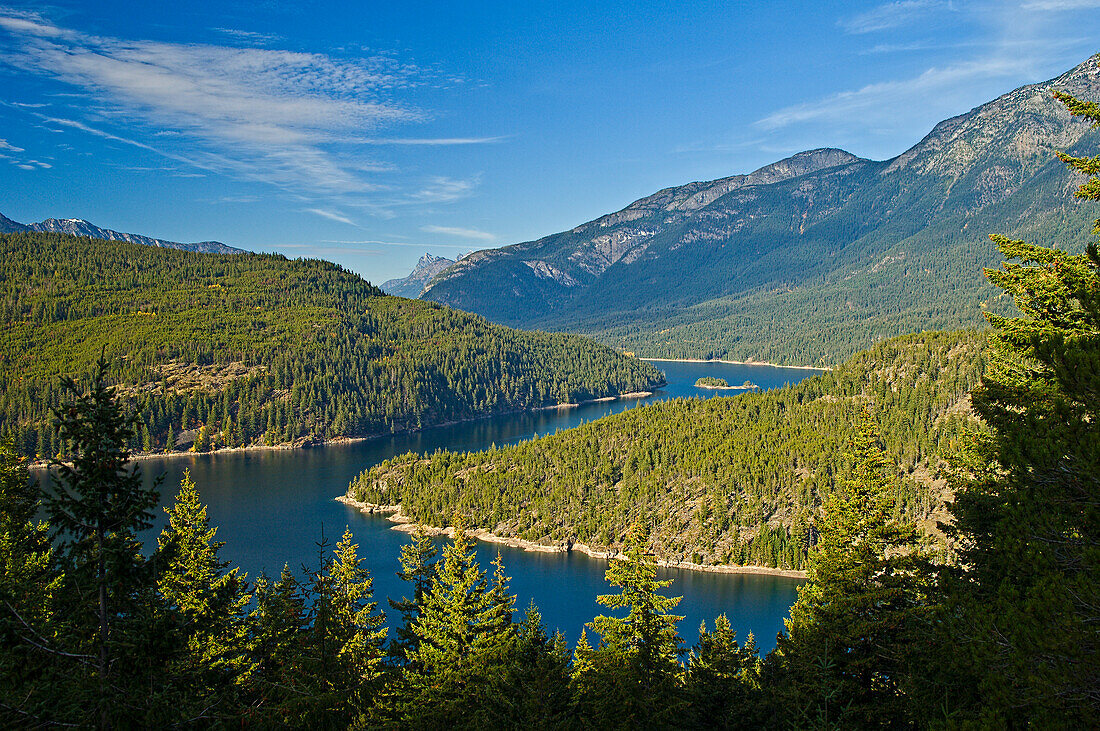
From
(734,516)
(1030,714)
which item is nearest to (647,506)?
(734,516)

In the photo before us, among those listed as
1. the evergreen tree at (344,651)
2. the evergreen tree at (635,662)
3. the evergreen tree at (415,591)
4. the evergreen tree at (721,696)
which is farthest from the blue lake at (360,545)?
the evergreen tree at (721,696)

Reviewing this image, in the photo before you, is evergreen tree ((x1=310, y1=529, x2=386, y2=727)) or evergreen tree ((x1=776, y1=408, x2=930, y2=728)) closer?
evergreen tree ((x1=776, y1=408, x2=930, y2=728))

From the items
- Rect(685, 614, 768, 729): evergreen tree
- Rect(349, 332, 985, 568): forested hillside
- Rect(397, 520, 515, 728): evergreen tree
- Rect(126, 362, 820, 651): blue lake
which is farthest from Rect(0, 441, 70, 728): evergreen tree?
Rect(349, 332, 985, 568): forested hillside

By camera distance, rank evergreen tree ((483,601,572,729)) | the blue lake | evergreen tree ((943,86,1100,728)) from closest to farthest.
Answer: evergreen tree ((943,86,1100,728)), evergreen tree ((483,601,572,729)), the blue lake

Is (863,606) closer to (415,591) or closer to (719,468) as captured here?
(415,591)

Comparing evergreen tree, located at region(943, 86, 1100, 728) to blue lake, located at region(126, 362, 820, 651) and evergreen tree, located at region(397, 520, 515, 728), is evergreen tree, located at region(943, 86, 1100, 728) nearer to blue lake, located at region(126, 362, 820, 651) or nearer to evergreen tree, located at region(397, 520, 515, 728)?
evergreen tree, located at region(397, 520, 515, 728)

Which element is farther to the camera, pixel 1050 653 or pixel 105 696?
pixel 105 696

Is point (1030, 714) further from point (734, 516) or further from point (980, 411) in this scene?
point (734, 516)

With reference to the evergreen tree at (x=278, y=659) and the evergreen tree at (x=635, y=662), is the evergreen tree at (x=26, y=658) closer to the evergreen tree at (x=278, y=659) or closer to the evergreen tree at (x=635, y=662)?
the evergreen tree at (x=278, y=659)
